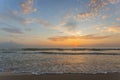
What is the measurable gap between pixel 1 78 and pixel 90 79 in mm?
5097

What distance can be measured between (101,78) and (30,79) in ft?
13.5

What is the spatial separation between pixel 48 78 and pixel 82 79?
1979 millimetres

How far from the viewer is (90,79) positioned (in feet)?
32.4

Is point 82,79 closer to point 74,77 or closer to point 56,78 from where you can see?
point 74,77

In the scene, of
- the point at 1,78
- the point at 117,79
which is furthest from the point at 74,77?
the point at 1,78

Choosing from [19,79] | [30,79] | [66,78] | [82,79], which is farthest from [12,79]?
[82,79]

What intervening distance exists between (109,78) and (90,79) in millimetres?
1197

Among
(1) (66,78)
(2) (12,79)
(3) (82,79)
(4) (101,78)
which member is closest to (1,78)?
(2) (12,79)

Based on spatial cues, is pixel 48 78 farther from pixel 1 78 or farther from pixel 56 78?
pixel 1 78

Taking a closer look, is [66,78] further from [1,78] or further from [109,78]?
[1,78]

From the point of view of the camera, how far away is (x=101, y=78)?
397 inches

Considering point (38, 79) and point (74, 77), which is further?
point (74, 77)

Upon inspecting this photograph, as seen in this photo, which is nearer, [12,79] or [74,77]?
[12,79]

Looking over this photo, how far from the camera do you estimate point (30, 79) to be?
9.74 m
